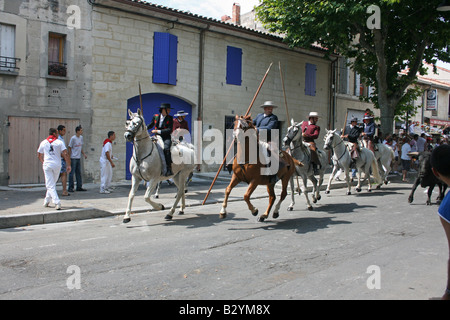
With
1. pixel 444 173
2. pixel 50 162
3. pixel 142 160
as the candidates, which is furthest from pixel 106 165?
pixel 444 173

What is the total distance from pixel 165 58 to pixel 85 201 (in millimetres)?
8167

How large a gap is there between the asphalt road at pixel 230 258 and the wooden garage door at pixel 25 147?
5.92 m

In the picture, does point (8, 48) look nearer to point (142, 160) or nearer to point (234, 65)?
point (142, 160)

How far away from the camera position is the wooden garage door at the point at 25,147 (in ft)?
44.9

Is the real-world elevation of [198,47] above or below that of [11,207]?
above

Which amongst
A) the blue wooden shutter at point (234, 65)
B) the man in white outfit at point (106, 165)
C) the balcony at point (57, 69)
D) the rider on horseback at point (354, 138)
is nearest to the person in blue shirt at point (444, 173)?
the rider on horseback at point (354, 138)

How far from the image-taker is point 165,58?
56.6ft

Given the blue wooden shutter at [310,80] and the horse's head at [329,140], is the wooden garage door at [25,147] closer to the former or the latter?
the horse's head at [329,140]

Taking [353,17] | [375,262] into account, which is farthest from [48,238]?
[353,17]

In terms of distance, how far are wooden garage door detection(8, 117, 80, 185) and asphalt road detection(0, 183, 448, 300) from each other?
19.4ft

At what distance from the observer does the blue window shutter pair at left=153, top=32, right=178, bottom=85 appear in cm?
1702

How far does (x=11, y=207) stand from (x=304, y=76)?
18049 mm

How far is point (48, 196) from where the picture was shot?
991 centimetres
